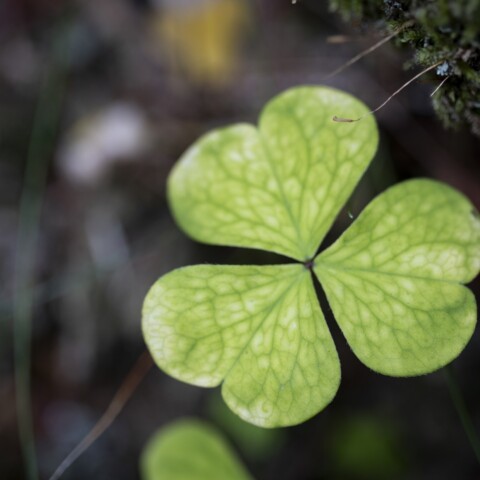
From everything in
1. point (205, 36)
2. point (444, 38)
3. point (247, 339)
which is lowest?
point (205, 36)

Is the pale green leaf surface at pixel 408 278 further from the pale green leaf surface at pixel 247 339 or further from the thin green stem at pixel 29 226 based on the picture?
the thin green stem at pixel 29 226

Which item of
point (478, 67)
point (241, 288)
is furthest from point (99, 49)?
point (478, 67)

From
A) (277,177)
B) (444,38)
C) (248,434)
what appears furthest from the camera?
(248,434)

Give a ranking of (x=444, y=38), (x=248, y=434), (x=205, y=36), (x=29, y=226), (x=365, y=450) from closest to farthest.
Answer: (x=444, y=38) → (x=365, y=450) → (x=248, y=434) → (x=29, y=226) → (x=205, y=36)

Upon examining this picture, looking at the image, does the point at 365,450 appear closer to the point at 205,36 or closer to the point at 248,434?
the point at 248,434

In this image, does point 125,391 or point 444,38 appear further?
point 125,391

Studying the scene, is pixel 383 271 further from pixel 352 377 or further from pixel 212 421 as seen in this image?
pixel 212 421

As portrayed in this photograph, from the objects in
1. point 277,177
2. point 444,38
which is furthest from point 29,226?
point 444,38
